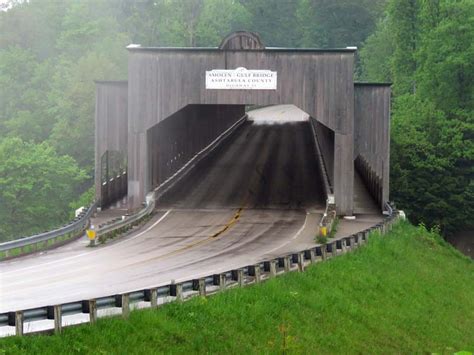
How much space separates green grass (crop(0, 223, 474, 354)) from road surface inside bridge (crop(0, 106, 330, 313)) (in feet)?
8.92

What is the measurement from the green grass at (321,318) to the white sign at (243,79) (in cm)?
1023

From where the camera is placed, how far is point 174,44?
131500 mm

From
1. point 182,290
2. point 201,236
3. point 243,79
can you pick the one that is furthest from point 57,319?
point 243,79

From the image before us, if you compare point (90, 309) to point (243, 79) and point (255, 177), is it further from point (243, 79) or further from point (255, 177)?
point (255, 177)

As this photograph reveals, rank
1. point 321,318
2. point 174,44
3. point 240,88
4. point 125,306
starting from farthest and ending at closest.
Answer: point 174,44 → point 240,88 → point 321,318 → point 125,306

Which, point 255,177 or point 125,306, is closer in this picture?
point 125,306

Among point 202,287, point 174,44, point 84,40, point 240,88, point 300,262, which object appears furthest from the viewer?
point 174,44

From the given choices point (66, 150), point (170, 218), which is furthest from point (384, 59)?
point (170, 218)

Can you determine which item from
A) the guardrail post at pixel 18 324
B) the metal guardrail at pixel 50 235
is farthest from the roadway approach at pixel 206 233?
the guardrail post at pixel 18 324

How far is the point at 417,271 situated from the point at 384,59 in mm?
85838

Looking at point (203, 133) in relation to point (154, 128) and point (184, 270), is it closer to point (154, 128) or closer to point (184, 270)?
point (154, 128)

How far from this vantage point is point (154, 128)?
51.2m

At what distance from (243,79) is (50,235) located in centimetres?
1408

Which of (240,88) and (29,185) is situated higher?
(240,88)
